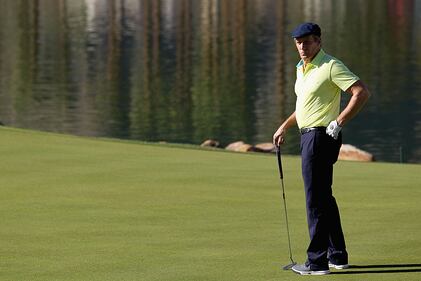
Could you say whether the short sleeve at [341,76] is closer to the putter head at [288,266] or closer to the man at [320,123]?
the man at [320,123]

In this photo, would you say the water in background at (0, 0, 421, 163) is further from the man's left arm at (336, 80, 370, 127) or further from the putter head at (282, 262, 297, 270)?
the man's left arm at (336, 80, 370, 127)

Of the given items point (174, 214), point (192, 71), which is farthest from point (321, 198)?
point (192, 71)

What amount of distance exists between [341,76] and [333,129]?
379 millimetres

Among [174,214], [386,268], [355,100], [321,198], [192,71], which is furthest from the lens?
[192,71]

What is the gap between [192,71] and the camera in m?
63.3

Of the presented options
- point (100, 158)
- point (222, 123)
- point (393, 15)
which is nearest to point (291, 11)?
point (393, 15)

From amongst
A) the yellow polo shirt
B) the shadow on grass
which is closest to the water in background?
the shadow on grass

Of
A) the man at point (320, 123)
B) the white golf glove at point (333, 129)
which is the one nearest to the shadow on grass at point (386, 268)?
the man at point (320, 123)

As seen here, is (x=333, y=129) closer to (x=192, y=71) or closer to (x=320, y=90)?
(x=320, y=90)

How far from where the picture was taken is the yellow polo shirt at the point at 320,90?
9391 millimetres

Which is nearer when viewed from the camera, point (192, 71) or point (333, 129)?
point (333, 129)

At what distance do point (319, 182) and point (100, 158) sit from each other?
7.47m

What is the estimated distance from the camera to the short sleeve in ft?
30.4

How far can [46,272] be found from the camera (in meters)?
9.70
